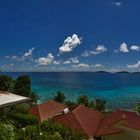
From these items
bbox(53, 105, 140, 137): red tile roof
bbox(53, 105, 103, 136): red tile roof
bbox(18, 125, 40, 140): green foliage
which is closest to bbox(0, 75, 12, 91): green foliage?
bbox(53, 105, 103, 136): red tile roof

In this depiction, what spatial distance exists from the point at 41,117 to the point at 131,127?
8.80 metres

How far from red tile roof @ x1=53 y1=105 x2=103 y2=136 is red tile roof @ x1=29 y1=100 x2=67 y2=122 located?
1601 millimetres

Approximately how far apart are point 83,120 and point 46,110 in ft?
15.1

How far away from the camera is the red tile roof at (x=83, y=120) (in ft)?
88.3

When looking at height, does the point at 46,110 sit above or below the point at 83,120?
above

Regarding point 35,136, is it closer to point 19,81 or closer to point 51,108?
point 51,108

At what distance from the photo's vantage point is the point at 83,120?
28.8 metres

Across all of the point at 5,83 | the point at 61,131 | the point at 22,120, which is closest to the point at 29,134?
the point at 61,131

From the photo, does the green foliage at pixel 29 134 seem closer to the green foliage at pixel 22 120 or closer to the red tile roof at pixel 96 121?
the green foliage at pixel 22 120

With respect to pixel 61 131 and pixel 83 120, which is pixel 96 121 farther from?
pixel 61 131

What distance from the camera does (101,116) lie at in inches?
1242

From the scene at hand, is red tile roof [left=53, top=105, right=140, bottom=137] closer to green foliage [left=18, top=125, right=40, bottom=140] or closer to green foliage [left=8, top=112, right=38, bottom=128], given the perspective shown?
green foliage [left=8, top=112, right=38, bottom=128]

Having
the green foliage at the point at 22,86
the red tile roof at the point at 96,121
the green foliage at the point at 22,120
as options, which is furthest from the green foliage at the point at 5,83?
the green foliage at the point at 22,120

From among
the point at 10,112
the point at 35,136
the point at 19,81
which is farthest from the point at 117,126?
the point at 19,81
